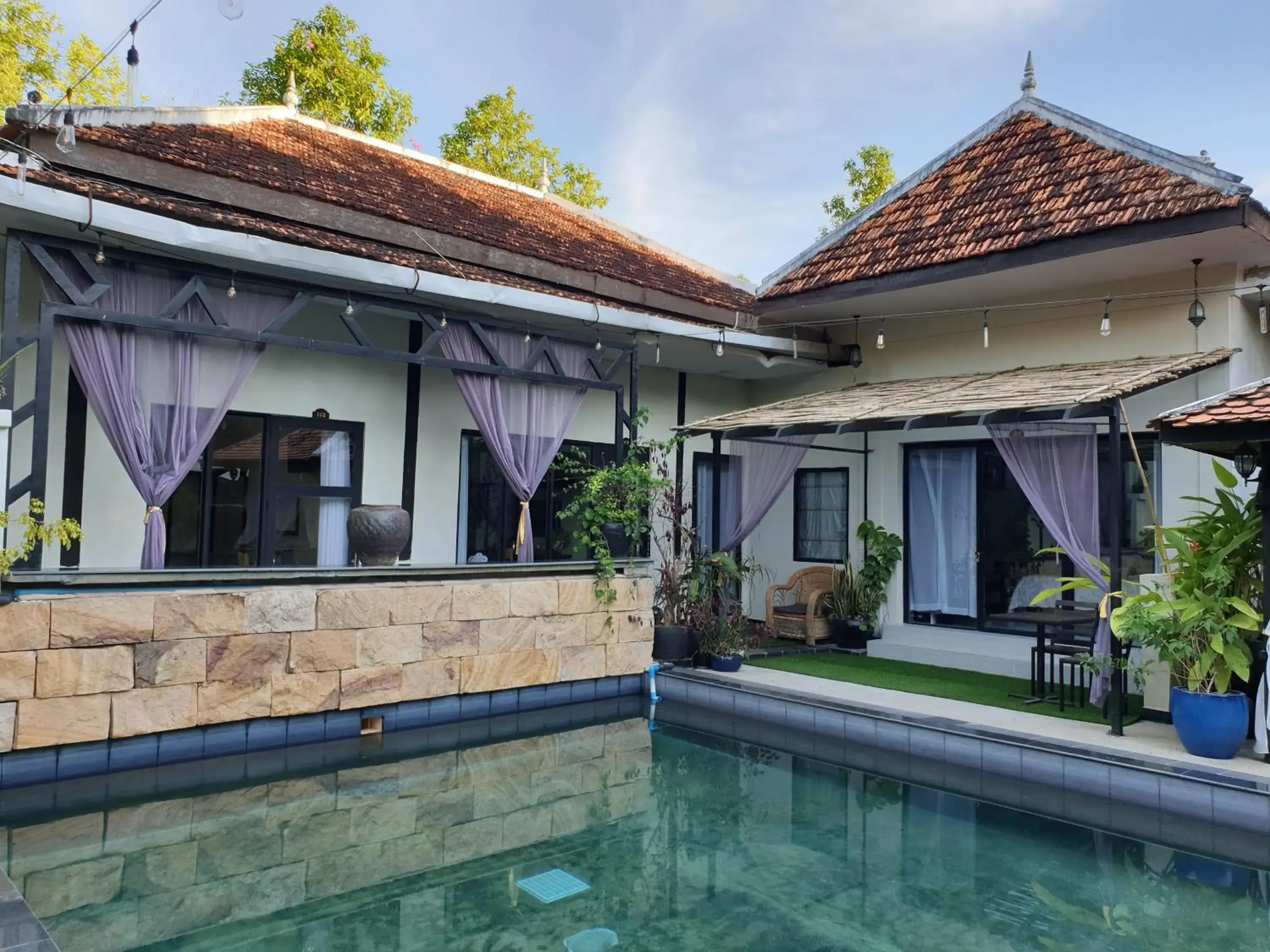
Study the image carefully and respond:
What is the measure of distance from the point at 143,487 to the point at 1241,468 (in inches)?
278

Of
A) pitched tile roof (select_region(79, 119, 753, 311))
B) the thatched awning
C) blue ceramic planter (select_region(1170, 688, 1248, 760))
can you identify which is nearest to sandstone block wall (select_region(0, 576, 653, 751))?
the thatched awning

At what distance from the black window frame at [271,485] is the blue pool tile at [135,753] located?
5.16ft

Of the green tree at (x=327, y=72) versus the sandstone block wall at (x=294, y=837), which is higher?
the green tree at (x=327, y=72)

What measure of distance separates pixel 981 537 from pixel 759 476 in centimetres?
219

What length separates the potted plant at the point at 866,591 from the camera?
30.7 feet

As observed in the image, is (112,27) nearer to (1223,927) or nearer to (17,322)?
(17,322)

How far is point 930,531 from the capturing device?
358 inches

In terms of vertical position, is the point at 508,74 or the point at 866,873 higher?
the point at 508,74

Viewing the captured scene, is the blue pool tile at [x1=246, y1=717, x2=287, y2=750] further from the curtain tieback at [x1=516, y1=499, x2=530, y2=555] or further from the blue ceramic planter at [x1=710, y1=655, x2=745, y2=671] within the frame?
the blue ceramic planter at [x1=710, y1=655, x2=745, y2=671]

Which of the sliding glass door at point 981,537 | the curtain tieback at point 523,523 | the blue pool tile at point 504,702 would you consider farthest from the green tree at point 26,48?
the sliding glass door at point 981,537

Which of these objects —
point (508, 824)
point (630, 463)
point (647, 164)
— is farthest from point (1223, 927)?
point (647, 164)

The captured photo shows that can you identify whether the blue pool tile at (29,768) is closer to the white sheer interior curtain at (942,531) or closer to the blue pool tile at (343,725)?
the blue pool tile at (343,725)

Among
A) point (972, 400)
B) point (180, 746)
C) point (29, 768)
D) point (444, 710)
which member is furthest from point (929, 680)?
point (29, 768)

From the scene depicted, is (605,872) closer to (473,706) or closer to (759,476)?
(473,706)
